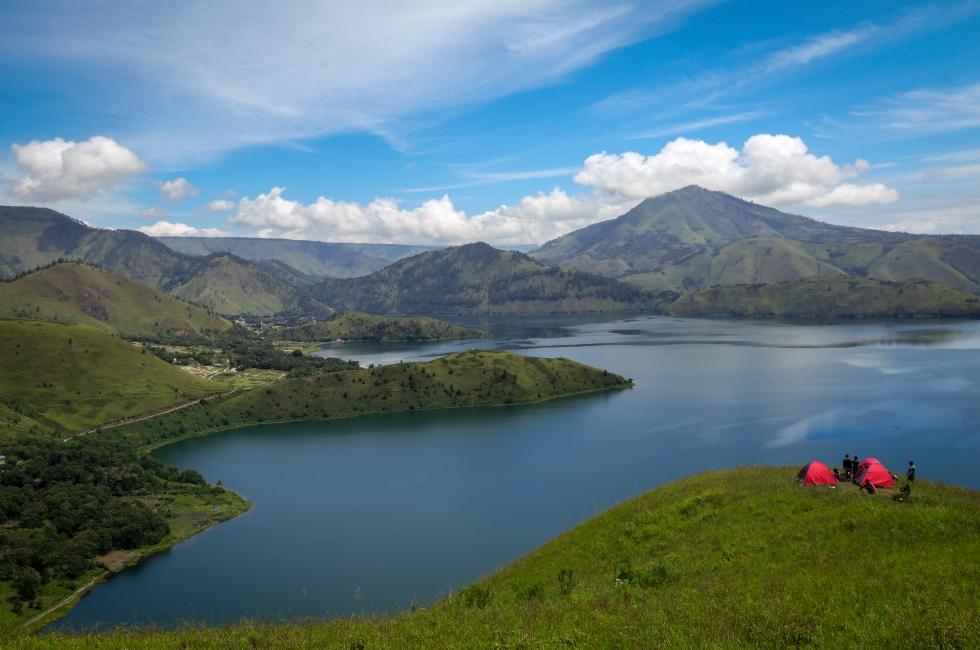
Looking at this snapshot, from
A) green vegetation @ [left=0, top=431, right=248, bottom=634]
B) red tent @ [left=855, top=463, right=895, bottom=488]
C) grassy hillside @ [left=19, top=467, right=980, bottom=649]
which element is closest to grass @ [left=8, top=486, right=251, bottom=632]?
green vegetation @ [left=0, top=431, right=248, bottom=634]

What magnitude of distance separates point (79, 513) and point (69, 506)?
4763 mm

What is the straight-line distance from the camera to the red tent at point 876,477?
3556 centimetres

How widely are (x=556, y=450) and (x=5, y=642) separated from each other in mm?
157920

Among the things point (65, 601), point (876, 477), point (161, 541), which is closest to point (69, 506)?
point (161, 541)

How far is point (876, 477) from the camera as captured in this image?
1415 inches

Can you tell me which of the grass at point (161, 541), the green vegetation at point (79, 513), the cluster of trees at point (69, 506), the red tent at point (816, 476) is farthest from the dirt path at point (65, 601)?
the red tent at point (816, 476)

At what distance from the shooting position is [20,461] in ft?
477

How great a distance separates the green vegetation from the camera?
95.4 metres

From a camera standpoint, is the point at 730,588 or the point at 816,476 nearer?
the point at 730,588

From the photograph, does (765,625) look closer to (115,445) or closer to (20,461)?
(20,461)

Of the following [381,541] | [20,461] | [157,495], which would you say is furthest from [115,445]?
[381,541]

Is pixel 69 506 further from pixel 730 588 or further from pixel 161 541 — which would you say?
pixel 730 588

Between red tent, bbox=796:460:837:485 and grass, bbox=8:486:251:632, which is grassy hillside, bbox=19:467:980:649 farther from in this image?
grass, bbox=8:486:251:632

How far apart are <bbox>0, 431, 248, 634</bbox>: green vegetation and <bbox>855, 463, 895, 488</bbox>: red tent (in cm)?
9418
